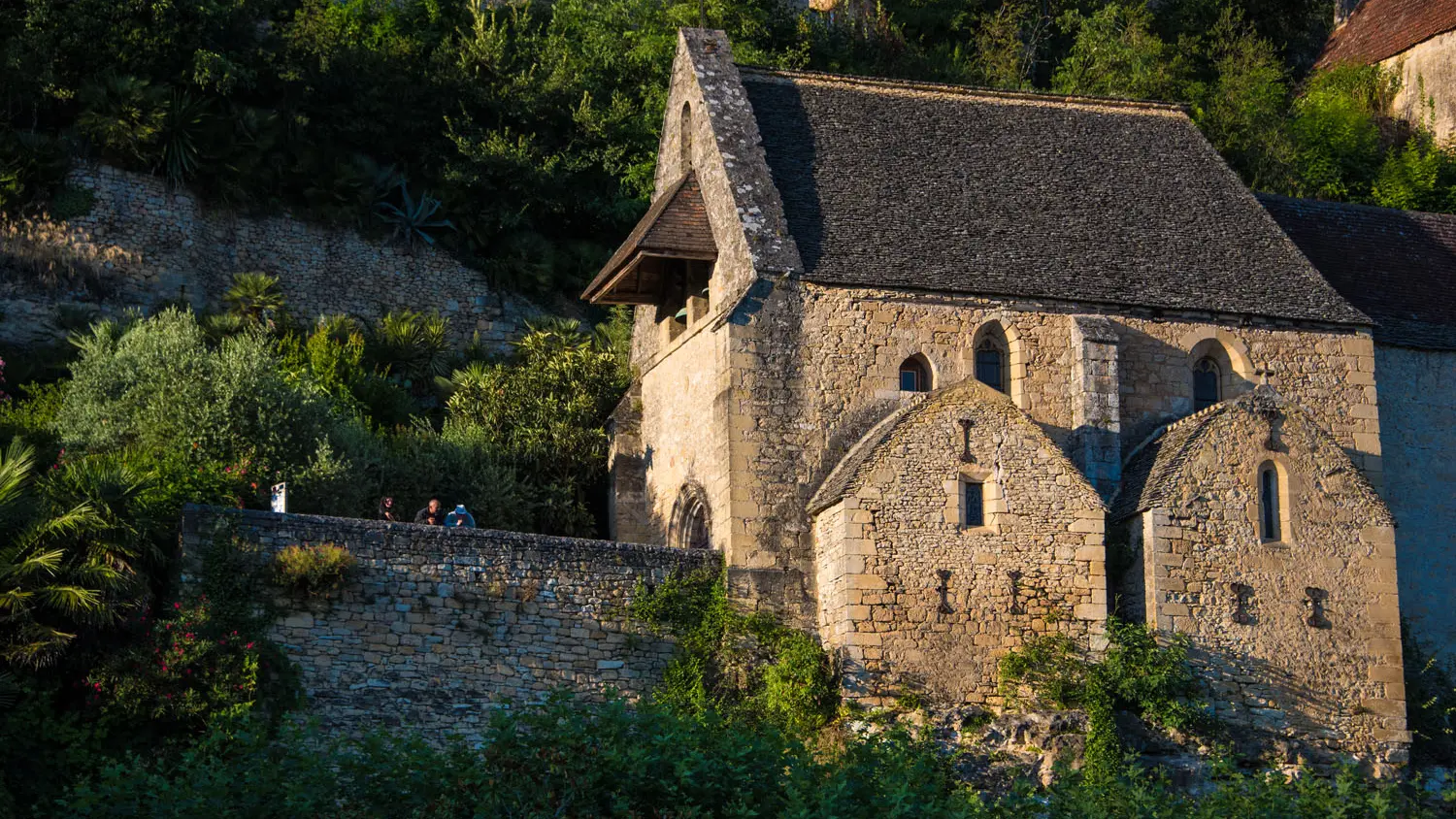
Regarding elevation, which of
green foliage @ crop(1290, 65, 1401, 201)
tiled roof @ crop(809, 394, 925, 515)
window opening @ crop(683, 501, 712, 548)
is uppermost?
green foliage @ crop(1290, 65, 1401, 201)

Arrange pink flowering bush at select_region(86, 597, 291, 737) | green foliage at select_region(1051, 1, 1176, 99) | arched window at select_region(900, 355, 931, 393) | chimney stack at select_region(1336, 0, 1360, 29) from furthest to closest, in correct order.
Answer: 1. chimney stack at select_region(1336, 0, 1360, 29)
2. green foliage at select_region(1051, 1, 1176, 99)
3. arched window at select_region(900, 355, 931, 393)
4. pink flowering bush at select_region(86, 597, 291, 737)

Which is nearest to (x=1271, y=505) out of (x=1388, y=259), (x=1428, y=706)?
(x=1428, y=706)

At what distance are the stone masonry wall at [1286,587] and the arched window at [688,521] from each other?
617 centimetres

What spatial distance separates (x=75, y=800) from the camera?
749 inches

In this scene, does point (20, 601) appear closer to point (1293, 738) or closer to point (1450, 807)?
point (1293, 738)

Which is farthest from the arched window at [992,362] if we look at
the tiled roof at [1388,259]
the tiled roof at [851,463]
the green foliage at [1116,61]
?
the green foliage at [1116,61]

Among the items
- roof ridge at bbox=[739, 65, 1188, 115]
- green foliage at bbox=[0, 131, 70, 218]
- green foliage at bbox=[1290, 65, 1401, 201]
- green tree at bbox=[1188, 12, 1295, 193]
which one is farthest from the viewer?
green foliage at bbox=[1290, 65, 1401, 201]

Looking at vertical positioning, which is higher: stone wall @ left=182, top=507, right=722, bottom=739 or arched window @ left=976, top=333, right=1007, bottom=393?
arched window @ left=976, top=333, right=1007, bottom=393

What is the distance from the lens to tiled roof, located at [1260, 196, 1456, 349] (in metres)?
30.7

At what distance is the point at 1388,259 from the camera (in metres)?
32.5

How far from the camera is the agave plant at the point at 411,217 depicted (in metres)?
36.1

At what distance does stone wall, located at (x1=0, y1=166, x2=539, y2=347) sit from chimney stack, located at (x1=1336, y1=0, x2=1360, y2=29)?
2382 centimetres

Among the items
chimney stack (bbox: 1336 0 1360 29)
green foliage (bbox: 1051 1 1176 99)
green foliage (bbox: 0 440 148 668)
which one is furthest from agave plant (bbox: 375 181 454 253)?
chimney stack (bbox: 1336 0 1360 29)

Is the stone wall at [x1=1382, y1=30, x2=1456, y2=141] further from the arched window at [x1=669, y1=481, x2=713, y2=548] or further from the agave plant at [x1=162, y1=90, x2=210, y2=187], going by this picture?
the agave plant at [x1=162, y1=90, x2=210, y2=187]
